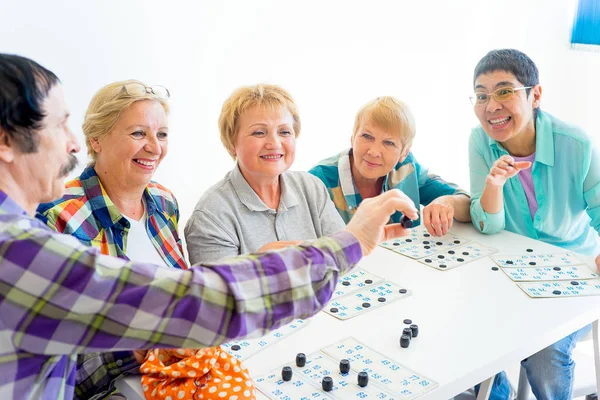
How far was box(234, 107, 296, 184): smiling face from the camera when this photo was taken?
2.06 meters

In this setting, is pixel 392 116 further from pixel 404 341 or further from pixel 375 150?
pixel 404 341

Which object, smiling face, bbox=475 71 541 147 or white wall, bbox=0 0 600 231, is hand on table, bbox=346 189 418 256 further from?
white wall, bbox=0 0 600 231

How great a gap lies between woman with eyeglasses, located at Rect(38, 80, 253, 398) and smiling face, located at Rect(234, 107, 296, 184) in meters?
0.27

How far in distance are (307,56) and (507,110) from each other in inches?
67.8

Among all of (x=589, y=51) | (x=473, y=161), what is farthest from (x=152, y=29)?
(x=589, y=51)

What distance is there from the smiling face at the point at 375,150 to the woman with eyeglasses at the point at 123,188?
863 millimetres

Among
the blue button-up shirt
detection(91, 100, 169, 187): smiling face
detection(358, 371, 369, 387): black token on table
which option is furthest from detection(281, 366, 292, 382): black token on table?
the blue button-up shirt

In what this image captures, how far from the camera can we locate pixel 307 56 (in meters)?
3.85

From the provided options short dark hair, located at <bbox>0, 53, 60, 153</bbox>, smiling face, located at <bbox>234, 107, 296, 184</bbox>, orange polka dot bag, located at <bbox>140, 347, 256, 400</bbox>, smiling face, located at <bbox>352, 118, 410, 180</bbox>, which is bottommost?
orange polka dot bag, located at <bbox>140, 347, 256, 400</bbox>

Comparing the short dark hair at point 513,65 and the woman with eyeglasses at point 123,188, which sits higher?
the short dark hair at point 513,65

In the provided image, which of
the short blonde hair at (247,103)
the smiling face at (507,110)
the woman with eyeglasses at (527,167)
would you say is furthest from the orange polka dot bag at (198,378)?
the smiling face at (507,110)

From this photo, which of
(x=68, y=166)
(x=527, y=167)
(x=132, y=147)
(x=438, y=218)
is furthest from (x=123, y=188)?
(x=527, y=167)

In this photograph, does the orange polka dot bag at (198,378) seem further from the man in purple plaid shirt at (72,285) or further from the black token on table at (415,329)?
the black token on table at (415,329)

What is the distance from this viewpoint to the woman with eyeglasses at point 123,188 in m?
1.77
